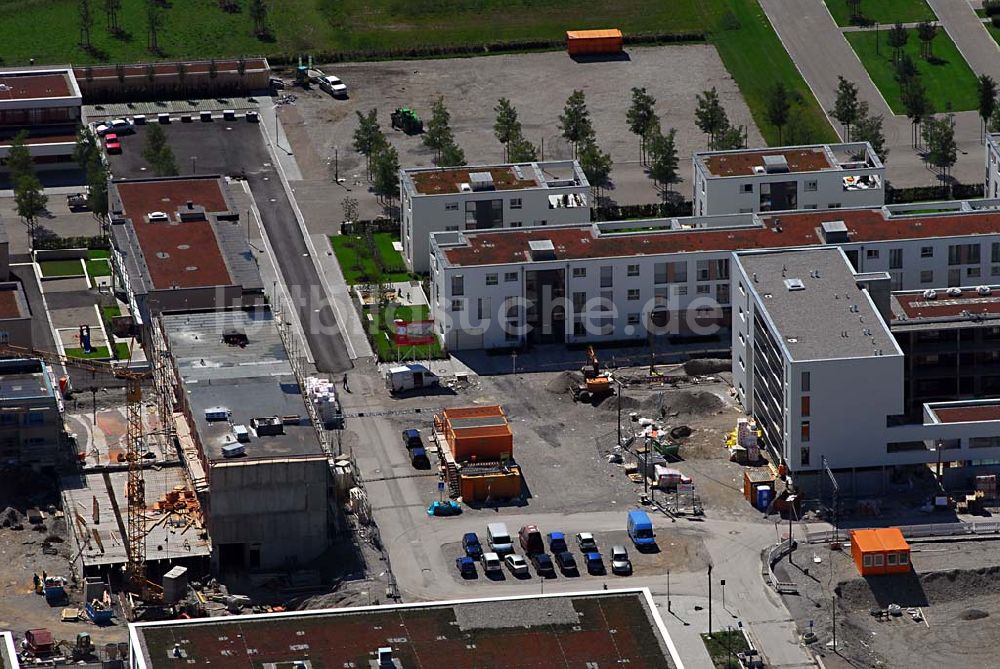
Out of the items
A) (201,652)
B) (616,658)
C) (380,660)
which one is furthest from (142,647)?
(616,658)

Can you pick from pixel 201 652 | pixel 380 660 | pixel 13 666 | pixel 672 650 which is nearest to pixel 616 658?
pixel 672 650

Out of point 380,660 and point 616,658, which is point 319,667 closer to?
point 380,660

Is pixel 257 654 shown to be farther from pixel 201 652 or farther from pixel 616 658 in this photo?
pixel 616 658

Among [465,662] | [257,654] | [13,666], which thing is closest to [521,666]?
[465,662]

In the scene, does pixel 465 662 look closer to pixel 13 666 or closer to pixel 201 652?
pixel 201 652

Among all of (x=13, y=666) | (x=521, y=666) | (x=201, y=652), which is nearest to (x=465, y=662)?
(x=521, y=666)

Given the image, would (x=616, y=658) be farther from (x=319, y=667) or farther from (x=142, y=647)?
(x=142, y=647)
